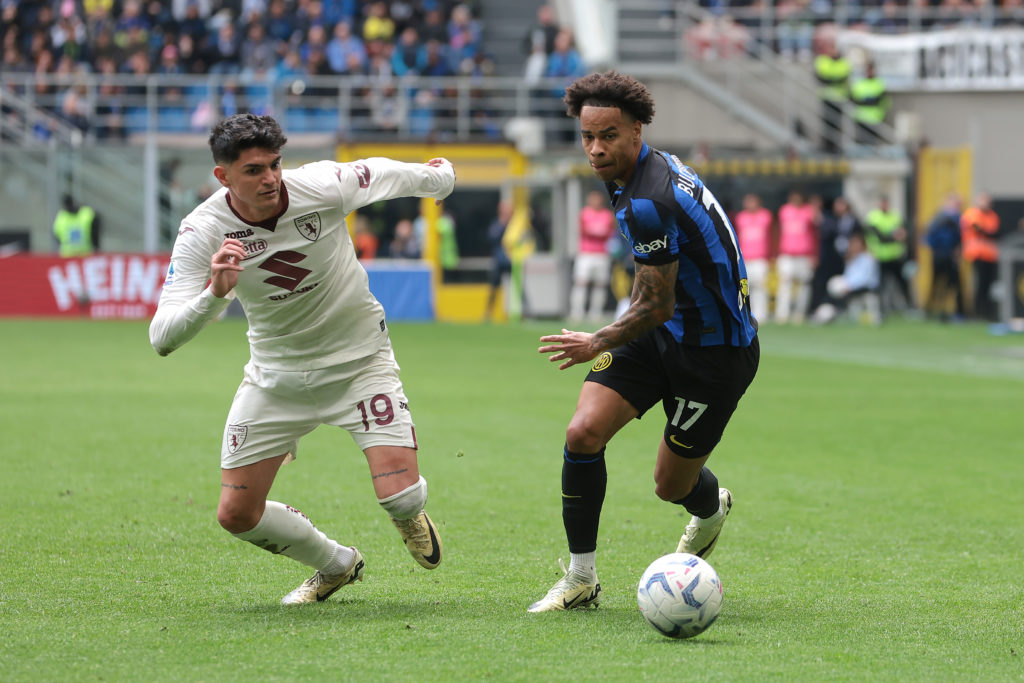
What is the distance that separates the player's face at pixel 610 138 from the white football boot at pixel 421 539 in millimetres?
1644

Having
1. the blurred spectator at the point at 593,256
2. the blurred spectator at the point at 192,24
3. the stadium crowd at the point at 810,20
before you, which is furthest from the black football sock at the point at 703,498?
the blurred spectator at the point at 192,24

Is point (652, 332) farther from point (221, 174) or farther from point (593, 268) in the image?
point (593, 268)

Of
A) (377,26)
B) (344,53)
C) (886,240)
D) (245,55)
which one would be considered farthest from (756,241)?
(245,55)

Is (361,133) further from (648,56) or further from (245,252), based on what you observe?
(245,252)

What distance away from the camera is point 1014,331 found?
22.3 m

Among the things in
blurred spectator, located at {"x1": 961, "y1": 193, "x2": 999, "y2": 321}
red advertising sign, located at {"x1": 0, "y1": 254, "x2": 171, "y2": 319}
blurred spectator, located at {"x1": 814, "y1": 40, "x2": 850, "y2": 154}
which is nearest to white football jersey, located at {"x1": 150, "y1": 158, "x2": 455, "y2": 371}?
red advertising sign, located at {"x1": 0, "y1": 254, "x2": 171, "y2": 319}

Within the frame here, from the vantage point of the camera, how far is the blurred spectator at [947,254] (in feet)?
81.7

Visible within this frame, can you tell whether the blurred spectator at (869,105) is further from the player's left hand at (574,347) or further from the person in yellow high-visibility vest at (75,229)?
the player's left hand at (574,347)

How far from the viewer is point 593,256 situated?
24.4 metres

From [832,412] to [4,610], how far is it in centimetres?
879

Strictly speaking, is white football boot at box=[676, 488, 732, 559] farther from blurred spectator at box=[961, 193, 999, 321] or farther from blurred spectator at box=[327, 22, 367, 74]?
blurred spectator at box=[327, 22, 367, 74]

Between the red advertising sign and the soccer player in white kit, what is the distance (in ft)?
62.1

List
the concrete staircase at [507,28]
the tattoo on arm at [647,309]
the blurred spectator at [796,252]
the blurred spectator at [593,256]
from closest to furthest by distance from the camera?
the tattoo on arm at [647,309]
the blurred spectator at [593,256]
the blurred spectator at [796,252]
the concrete staircase at [507,28]

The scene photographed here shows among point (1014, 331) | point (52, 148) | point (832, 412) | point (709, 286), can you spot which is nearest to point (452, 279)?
point (52, 148)
